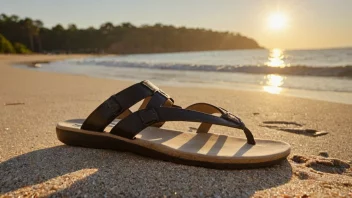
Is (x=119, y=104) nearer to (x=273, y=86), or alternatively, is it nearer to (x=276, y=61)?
(x=273, y=86)

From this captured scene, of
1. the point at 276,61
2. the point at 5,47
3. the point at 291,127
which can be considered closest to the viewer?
the point at 291,127

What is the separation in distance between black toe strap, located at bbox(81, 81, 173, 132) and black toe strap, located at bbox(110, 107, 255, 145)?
56 mm

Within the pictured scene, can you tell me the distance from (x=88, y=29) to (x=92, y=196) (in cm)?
8331

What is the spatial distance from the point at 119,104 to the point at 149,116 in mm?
165

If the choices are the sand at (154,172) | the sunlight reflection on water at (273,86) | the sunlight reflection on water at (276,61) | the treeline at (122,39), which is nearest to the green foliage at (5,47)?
the treeline at (122,39)

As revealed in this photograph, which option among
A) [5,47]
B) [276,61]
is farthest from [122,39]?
[276,61]

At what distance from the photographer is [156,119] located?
159 centimetres

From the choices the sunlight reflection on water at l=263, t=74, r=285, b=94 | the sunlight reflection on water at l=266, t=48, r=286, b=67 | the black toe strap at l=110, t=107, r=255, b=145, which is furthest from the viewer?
the sunlight reflection on water at l=266, t=48, r=286, b=67

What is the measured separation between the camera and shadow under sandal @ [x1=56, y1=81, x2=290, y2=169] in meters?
1.44

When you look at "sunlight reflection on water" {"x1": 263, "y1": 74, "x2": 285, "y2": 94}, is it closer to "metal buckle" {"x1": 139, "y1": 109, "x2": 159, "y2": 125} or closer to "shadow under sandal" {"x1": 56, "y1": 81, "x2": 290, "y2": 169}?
"shadow under sandal" {"x1": 56, "y1": 81, "x2": 290, "y2": 169}

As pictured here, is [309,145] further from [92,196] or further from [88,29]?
[88,29]

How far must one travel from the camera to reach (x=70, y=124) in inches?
71.7

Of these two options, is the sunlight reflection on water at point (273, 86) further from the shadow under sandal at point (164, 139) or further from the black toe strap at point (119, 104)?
the black toe strap at point (119, 104)

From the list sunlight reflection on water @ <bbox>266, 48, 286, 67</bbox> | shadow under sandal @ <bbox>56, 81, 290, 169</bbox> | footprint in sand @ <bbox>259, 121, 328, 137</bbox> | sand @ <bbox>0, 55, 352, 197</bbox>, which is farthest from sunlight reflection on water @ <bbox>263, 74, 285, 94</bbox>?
shadow under sandal @ <bbox>56, 81, 290, 169</bbox>
